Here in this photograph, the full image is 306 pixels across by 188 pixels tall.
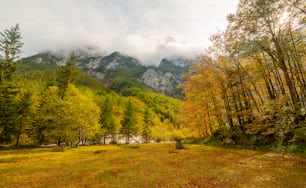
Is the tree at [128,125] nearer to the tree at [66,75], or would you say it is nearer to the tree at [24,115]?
the tree at [66,75]

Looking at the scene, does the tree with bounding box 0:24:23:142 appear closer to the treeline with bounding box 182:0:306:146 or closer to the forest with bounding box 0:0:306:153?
the forest with bounding box 0:0:306:153

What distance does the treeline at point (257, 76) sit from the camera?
1748 cm

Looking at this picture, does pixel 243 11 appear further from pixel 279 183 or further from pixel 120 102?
pixel 120 102

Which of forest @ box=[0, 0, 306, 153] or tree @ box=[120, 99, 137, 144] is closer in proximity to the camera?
forest @ box=[0, 0, 306, 153]

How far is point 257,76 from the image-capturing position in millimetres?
25094

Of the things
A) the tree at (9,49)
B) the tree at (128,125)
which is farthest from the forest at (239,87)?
the tree at (128,125)

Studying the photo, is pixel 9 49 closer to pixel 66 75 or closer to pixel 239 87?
→ pixel 66 75

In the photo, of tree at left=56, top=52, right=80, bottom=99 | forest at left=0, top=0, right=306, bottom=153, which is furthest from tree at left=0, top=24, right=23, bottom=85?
tree at left=56, top=52, right=80, bottom=99

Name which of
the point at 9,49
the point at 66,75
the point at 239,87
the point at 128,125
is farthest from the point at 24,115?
the point at 239,87

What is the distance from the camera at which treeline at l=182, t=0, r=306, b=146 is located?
17.5 meters

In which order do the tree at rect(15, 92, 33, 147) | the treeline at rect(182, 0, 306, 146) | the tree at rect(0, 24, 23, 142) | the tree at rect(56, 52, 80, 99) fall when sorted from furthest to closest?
the tree at rect(56, 52, 80, 99) < the tree at rect(15, 92, 33, 147) < the tree at rect(0, 24, 23, 142) < the treeline at rect(182, 0, 306, 146)

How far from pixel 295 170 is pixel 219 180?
5.93 metres

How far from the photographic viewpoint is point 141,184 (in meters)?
11.7

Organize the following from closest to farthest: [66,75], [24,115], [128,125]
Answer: [24,115] → [66,75] → [128,125]
